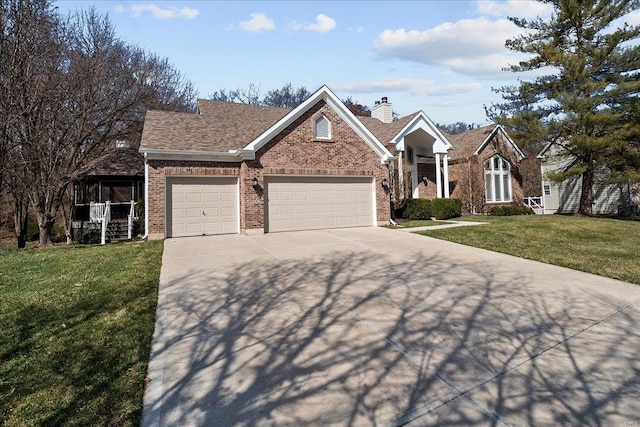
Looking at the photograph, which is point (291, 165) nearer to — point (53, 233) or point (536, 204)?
point (53, 233)

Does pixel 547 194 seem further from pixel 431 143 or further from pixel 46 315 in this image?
pixel 46 315

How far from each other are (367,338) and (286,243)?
691 cm

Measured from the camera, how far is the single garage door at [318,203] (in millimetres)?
13727

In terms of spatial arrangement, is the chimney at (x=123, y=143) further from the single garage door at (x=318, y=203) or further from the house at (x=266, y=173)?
the single garage door at (x=318, y=203)

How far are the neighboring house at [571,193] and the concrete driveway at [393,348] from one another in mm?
19445

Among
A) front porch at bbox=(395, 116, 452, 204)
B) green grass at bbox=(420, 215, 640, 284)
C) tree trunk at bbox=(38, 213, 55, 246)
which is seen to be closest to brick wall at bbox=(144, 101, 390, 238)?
green grass at bbox=(420, 215, 640, 284)

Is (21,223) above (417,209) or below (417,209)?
below

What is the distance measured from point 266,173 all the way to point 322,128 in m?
3.06

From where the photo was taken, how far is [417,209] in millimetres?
18281

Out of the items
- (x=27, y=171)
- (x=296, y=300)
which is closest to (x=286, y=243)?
(x=296, y=300)

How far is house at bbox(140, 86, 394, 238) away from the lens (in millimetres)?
12781

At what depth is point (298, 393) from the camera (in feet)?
10.4

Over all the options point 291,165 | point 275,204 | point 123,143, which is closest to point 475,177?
point 291,165

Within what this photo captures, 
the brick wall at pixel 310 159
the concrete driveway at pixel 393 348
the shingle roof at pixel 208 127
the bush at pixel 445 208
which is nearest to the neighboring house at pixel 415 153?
the bush at pixel 445 208
